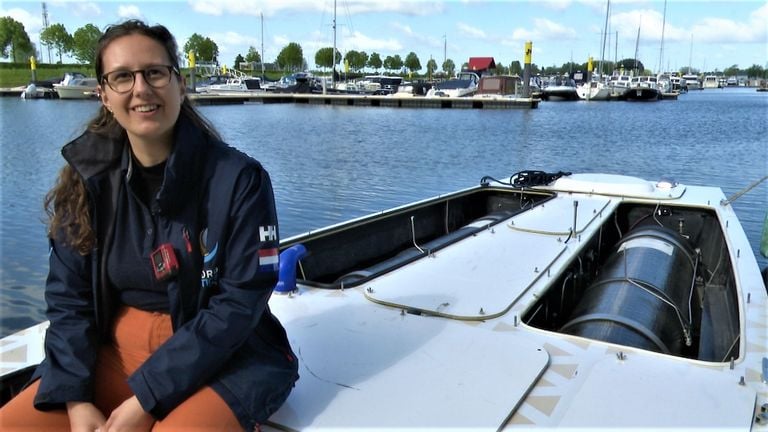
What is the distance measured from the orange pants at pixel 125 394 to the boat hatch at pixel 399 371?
0.41 meters

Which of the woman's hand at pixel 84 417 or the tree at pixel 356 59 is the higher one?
the tree at pixel 356 59

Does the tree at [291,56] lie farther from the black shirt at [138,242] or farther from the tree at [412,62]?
the black shirt at [138,242]

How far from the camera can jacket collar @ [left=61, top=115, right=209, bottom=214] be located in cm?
199

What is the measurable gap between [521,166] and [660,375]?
55.2 feet

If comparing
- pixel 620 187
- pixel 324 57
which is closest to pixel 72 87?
pixel 324 57

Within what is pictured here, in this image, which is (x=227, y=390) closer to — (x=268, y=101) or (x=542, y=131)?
(x=542, y=131)

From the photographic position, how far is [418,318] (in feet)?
10.8

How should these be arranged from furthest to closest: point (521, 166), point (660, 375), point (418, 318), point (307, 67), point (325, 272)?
point (307, 67), point (521, 166), point (325, 272), point (418, 318), point (660, 375)

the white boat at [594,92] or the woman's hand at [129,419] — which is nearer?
the woman's hand at [129,419]

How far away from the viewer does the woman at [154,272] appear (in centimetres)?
194

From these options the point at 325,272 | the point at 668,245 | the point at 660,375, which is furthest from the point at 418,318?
the point at 668,245

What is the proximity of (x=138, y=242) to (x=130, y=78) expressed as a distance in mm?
558

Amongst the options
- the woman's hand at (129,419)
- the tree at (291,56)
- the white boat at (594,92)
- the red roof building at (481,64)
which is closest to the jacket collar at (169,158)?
the woman's hand at (129,419)

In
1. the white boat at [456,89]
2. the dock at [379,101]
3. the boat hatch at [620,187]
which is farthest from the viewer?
the white boat at [456,89]
